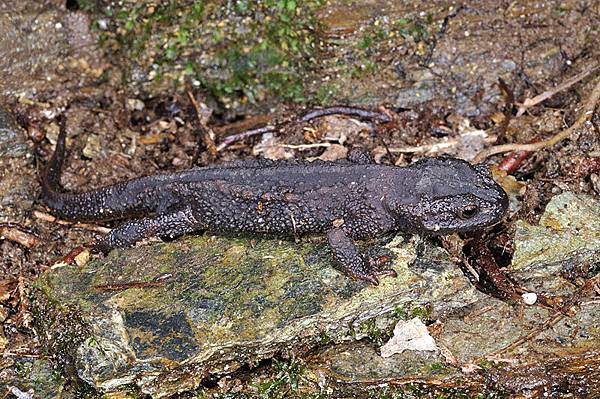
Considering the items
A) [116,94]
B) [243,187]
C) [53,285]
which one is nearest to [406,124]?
[243,187]

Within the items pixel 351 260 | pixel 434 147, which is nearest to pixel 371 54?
pixel 434 147

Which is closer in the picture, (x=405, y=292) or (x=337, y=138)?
(x=405, y=292)

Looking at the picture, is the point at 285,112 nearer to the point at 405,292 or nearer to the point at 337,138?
the point at 337,138

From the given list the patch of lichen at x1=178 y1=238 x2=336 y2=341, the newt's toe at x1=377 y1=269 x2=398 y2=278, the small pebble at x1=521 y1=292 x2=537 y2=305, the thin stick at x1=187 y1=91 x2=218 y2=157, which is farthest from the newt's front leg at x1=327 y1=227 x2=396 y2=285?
the thin stick at x1=187 y1=91 x2=218 y2=157

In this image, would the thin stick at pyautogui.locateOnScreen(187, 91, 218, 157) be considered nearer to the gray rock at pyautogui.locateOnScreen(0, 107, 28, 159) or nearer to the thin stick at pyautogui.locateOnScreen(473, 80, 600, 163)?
the gray rock at pyautogui.locateOnScreen(0, 107, 28, 159)

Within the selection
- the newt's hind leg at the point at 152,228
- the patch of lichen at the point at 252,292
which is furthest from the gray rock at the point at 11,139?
the patch of lichen at the point at 252,292

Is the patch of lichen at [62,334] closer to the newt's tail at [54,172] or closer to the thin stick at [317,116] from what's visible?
the newt's tail at [54,172]
